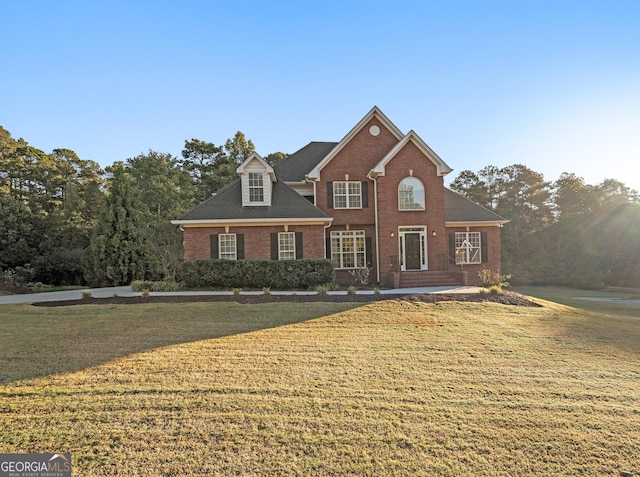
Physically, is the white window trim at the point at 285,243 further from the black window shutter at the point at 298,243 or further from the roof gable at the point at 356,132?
the roof gable at the point at 356,132

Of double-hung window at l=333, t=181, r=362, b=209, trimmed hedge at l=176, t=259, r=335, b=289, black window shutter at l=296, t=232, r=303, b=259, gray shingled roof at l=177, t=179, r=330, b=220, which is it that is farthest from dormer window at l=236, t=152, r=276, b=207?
trimmed hedge at l=176, t=259, r=335, b=289

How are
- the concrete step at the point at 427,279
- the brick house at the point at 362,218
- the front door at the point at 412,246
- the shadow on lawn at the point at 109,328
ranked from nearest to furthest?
1. the shadow on lawn at the point at 109,328
2. the concrete step at the point at 427,279
3. the brick house at the point at 362,218
4. the front door at the point at 412,246

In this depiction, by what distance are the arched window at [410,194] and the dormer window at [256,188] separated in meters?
7.12

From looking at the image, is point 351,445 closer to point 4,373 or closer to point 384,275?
point 4,373

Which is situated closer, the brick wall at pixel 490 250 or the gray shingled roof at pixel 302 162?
the brick wall at pixel 490 250

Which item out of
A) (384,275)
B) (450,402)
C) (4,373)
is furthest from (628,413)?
(384,275)

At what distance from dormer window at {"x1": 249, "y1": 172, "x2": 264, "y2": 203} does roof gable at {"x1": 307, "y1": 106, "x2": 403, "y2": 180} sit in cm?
262

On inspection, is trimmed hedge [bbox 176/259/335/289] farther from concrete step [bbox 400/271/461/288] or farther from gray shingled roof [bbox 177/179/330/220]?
concrete step [bbox 400/271/461/288]

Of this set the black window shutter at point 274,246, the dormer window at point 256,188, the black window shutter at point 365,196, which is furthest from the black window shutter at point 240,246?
the black window shutter at point 365,196

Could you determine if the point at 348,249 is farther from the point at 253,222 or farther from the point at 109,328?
the point at 109,328

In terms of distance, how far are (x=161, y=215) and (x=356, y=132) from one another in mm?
16005

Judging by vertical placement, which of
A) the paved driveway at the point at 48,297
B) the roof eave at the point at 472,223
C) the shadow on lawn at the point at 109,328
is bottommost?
the shadow on lawn at the point at 109,328

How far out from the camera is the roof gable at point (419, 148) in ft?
58.0

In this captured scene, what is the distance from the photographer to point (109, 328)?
830 cm
